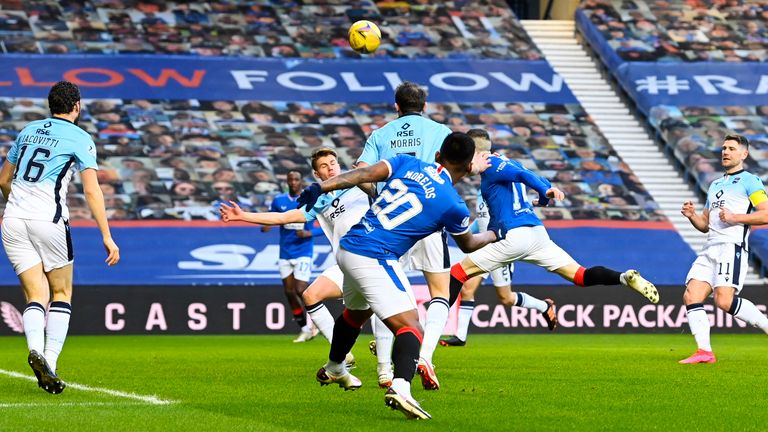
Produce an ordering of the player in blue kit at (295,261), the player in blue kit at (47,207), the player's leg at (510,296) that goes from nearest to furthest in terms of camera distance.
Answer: the player in blue kit at (47,207)
the player's leg at (510,296)
the player in blue kit at (295,261)

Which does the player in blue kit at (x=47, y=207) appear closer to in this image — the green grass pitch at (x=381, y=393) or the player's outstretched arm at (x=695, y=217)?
the green grass pitch at (x=381, y=393)

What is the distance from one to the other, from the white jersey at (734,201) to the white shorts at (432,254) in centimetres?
384

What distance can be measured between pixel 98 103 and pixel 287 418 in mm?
19612

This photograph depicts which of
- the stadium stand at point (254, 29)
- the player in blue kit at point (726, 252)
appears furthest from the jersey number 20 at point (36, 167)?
the stadium stand at point (254, 29)

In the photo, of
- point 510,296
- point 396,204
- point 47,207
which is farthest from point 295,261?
point 396,204

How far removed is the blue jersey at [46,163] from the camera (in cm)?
913

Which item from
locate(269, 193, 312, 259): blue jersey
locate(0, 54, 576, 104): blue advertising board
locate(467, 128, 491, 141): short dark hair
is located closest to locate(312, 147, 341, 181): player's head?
locate(467, 128, 491, 141): short dark hair

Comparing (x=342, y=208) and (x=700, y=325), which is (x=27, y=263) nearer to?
(x=342, y=208)

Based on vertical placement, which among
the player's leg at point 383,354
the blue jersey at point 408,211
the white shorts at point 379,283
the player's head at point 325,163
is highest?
the blue jersey at point 408,211

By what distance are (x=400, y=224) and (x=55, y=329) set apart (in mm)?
3010

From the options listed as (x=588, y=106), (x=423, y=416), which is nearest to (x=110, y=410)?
(x=423, y=416)

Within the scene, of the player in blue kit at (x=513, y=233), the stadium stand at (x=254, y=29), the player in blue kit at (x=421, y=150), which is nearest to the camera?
the player in blue kit at (x=421, y=150)

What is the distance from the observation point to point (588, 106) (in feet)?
93.4

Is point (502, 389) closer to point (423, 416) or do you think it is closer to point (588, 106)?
point (423, 416)
